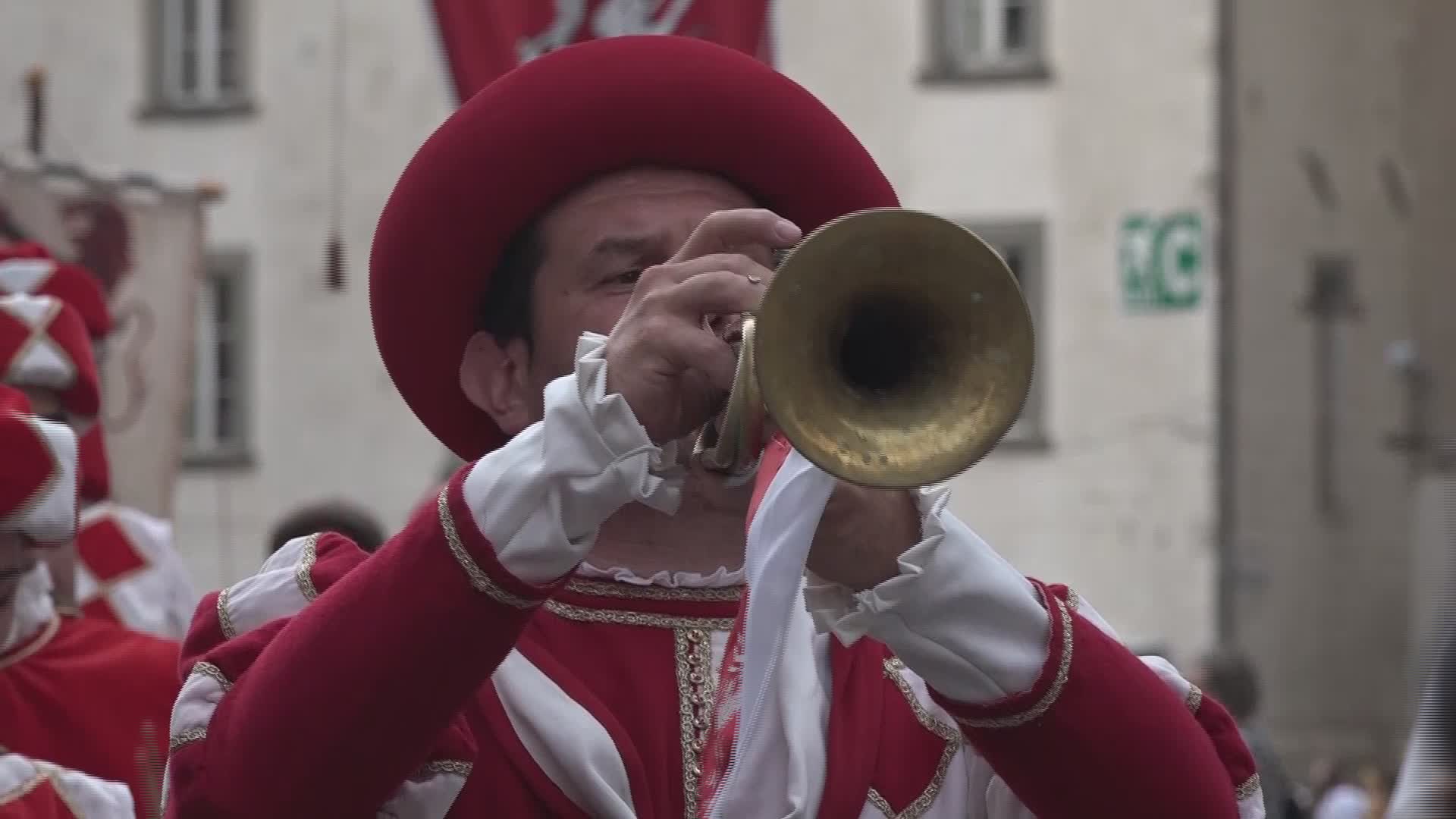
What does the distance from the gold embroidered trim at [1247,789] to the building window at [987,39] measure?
58.3 ft

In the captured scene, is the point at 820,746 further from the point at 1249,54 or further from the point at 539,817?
the point at 1249,54

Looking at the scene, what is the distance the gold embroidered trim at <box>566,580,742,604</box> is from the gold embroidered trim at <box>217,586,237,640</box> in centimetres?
37

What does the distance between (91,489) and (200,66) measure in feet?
52.6

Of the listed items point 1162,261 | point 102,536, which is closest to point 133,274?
point 102,536

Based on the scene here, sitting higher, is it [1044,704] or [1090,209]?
[1090,209]

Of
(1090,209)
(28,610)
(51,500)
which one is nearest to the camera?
(51,500)

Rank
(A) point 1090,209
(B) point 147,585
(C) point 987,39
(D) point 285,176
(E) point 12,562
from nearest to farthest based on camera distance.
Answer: (E) point 12,562, (B) point 147,585, (A) point 1090,209, (C) point 987,39, (D) point 285,176

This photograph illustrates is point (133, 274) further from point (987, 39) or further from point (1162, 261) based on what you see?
point (1162, 261)

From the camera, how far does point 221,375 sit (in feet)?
70.5

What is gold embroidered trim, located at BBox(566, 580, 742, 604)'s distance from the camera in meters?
3.01

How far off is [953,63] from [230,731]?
18230mm

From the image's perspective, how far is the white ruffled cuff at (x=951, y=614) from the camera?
2.54m

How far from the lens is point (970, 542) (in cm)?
257

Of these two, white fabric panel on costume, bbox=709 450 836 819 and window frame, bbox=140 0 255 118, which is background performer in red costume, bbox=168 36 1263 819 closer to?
white fabric panel on costume, bbox=709 450 836 819
